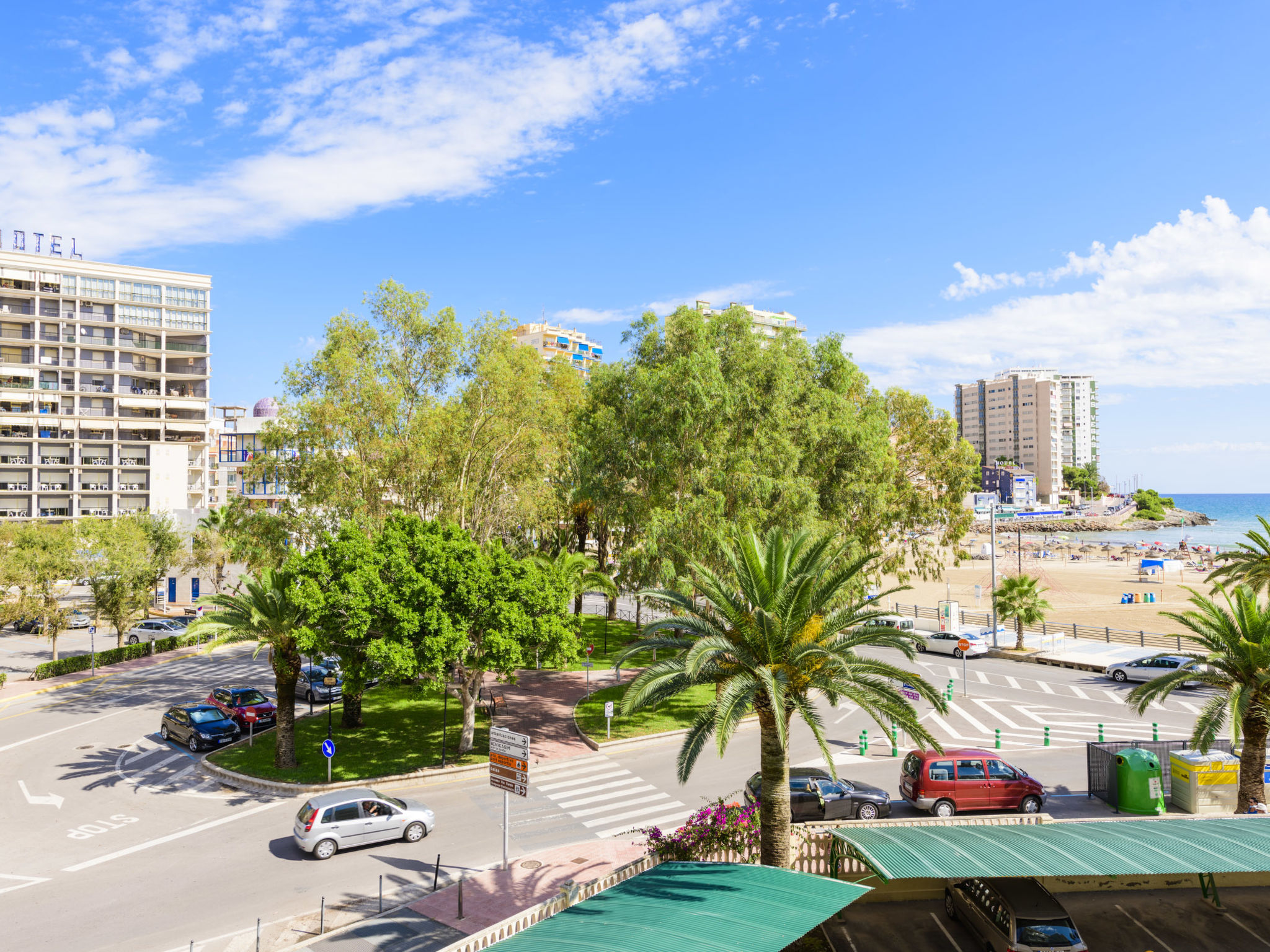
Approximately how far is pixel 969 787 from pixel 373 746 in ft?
63.5

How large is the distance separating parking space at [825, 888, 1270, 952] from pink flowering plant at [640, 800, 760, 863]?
204cm

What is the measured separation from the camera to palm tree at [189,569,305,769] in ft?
82.2

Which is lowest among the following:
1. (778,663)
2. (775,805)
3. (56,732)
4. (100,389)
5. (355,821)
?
(56,732)

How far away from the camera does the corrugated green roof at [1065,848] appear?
501 inches

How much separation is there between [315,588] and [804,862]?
632 inches

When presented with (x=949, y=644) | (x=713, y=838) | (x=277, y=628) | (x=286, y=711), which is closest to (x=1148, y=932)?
(x=713, y=838)

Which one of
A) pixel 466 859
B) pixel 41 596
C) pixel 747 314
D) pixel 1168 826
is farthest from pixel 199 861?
pixel 41 596

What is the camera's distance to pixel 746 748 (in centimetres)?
2825

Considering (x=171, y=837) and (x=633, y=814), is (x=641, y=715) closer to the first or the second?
(x=633, y=814)

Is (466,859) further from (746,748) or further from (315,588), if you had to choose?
(746,748)

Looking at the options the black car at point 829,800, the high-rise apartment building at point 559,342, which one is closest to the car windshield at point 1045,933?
the black car at point 829,800

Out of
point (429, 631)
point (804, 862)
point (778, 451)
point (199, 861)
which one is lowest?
point (199, 861)

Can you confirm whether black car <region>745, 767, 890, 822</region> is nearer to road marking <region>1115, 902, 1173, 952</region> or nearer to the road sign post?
road marking <region>1115, 902, 1173, 952</region>

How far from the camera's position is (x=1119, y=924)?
15.4 metres
